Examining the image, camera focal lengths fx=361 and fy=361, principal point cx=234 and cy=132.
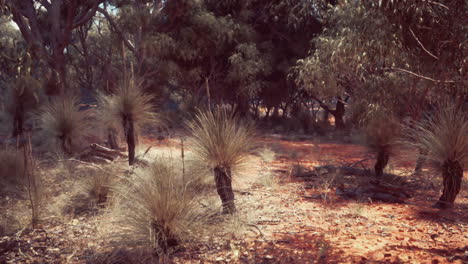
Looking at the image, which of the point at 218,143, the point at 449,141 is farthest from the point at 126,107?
the point at 449,141

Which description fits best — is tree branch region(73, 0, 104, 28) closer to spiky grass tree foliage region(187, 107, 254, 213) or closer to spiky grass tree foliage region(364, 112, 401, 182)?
spiky grass tree foliage region(187, 107, 254, 213)

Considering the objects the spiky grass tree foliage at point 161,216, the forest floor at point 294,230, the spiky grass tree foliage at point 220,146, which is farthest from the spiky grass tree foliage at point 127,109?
the spiky grass tree foliage at point 161,216

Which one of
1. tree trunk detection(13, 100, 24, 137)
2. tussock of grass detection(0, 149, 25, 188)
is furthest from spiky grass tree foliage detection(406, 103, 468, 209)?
tree trunk detection(13, 100, 24, 137)

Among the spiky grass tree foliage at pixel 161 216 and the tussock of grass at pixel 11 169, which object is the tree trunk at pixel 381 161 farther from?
the tussock of grass at pixel 11 169

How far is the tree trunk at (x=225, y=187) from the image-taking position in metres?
4.09

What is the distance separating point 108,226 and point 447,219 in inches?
Answer: 154

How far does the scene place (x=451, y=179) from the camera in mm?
4473

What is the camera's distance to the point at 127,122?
596cm

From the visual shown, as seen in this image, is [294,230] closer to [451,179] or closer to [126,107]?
[451,179]

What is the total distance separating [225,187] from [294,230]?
901 mm

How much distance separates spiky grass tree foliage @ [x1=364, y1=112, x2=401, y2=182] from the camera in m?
6.13

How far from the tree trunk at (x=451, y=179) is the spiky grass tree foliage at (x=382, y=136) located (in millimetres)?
1506

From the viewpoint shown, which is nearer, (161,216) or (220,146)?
(161,216)

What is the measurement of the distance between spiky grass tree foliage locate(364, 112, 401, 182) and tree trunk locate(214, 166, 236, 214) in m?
3.24
